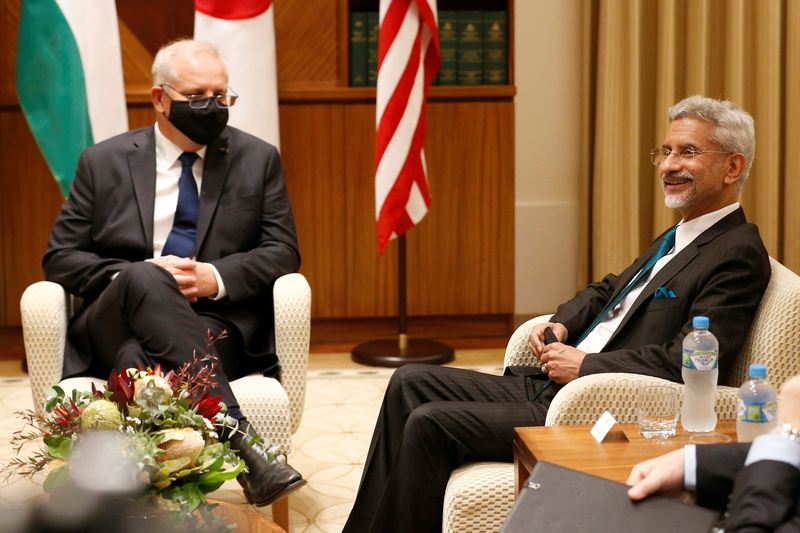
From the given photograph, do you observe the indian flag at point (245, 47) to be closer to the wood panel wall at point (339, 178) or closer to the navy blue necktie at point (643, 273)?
the wood panel wall at point (339, 178)

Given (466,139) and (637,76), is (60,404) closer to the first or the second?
(466,139)

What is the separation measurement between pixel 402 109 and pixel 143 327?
2082 mm

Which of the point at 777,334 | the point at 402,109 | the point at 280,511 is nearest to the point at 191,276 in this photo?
the point at 280,511

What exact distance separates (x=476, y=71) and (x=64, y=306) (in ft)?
8.41

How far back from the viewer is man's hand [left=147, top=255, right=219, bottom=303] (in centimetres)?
309

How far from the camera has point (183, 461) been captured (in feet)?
6.20

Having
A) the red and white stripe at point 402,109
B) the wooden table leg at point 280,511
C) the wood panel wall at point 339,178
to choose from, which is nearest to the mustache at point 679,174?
the wooden table leg at point 280,511

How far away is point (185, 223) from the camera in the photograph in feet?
10.9

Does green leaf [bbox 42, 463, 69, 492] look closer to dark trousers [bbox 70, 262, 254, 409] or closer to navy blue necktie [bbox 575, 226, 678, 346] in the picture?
dark trousers [bbox 70, 262, 254, 409]

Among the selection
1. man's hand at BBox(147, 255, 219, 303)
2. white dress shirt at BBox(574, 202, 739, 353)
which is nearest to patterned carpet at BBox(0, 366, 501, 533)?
man's hand at BBox(147, 255, 219, 303)

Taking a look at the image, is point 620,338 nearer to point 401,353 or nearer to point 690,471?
point 690,471

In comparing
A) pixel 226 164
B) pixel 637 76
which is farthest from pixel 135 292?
pixel 637 76

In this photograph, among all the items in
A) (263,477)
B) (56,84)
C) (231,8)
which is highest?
(231,8)

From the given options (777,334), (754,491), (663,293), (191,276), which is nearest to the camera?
(754,491)
